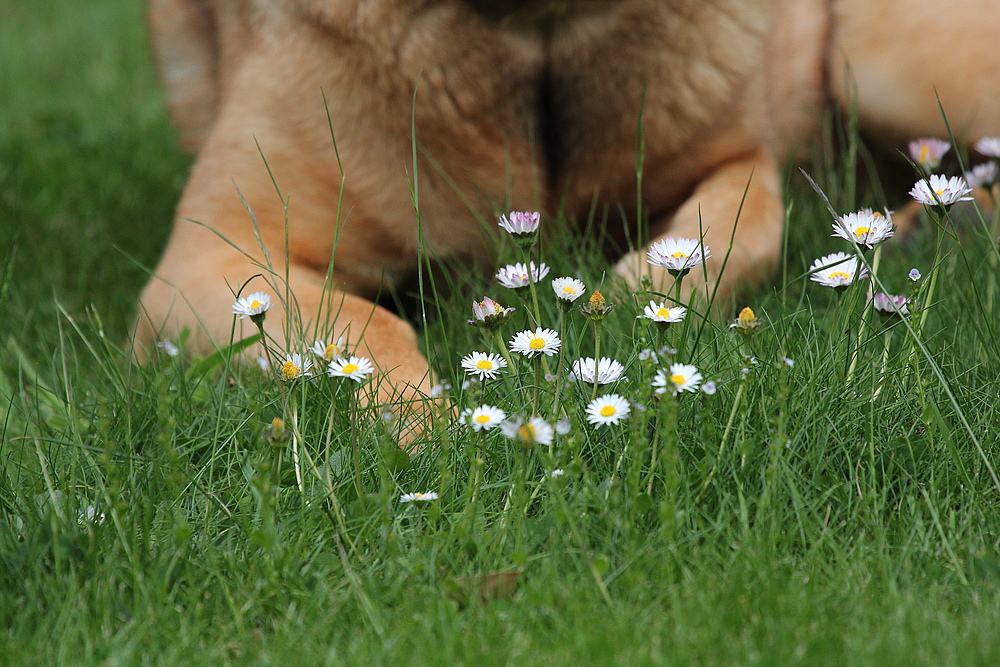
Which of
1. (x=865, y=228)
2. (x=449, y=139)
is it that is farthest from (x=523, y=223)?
(x=449, y=139)

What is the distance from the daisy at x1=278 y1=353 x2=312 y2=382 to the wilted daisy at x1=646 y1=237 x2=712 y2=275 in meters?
0.47

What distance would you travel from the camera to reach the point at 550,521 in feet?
3.71

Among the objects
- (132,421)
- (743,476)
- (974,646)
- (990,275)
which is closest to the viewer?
(974,646)

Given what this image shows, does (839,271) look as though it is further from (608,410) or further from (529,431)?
(529,431)

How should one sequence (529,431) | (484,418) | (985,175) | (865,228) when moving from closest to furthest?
(529,431) → (484,418) → (865,228) → (985,175)

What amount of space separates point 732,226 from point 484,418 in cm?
111

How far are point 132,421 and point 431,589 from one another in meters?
0.58

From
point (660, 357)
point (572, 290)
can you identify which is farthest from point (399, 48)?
point (660, 357)

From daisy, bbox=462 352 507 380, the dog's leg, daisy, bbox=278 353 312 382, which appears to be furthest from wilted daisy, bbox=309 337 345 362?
the dog's leg

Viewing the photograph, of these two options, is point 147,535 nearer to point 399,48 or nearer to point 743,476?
point 743,476

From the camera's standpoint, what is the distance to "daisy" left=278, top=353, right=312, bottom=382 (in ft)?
3.98

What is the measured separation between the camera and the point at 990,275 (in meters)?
1.62

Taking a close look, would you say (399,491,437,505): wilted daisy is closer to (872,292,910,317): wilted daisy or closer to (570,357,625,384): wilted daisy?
(570,357,625,384): wilted daisy

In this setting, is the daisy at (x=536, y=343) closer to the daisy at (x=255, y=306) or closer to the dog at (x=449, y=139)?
the daisy at (x=255, y=306)
